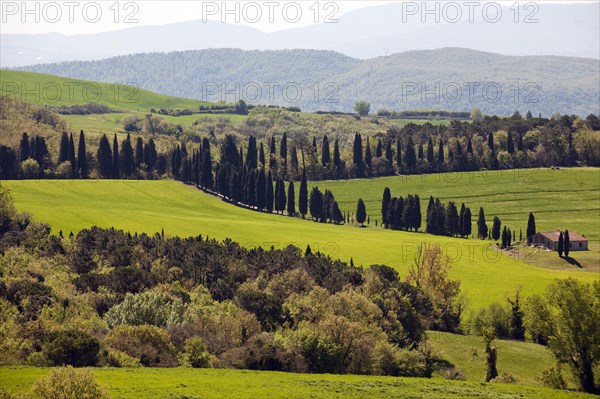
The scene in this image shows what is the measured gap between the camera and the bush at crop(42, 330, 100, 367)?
8012cm

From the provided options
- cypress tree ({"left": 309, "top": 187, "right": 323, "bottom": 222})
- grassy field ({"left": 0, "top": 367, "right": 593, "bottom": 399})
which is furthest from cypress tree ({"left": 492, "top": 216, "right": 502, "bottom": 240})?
grassy field ({"left": 0, "top": 367, "right": 593, "bottom": 399})

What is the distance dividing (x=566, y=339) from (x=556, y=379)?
6.73 metres

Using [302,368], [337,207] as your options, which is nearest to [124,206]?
[337,207]

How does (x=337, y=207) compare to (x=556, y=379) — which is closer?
(x=556, y=379)

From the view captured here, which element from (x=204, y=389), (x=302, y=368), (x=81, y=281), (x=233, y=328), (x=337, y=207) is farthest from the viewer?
(x=337, y=207)

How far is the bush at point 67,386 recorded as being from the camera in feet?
181

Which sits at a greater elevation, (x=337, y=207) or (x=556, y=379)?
(x=337, y=207)

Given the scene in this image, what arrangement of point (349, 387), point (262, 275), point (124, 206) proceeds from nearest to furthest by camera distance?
point (349, 387) < point (262, 275) < point (124, 206)

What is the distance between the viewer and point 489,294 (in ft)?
429

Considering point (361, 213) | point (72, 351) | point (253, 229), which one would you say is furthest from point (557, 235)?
point (72, 351)

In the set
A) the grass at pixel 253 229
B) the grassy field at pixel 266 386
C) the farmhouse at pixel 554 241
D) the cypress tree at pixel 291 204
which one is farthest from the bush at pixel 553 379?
the cypress tree at pixel 291 204

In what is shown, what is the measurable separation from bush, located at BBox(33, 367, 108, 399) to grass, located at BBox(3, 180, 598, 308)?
8065 centimetres

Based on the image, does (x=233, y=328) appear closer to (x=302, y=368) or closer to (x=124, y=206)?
(x=302, y=368)

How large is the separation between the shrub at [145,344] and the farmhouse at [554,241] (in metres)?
99.2
